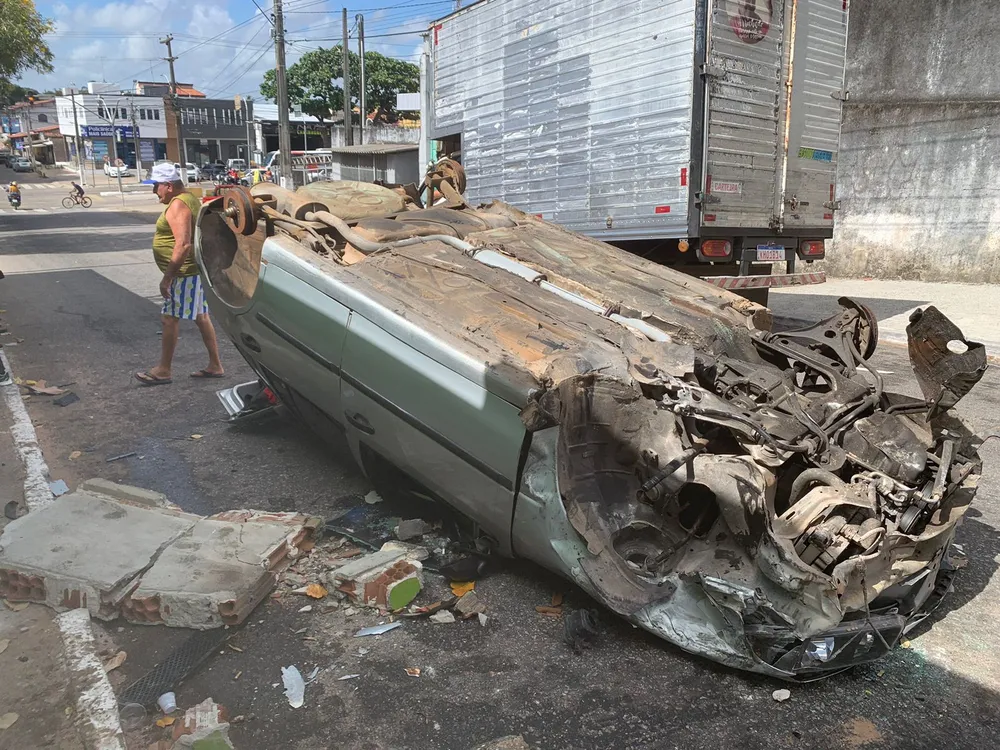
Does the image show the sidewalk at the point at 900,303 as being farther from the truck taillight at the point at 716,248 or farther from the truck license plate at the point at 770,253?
the truck taillight at the point at 716,248

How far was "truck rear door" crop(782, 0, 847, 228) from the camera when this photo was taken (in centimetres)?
760

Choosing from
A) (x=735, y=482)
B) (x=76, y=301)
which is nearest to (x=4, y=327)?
(x=76, y=301)

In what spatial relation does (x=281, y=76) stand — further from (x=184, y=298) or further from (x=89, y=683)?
(x=89, y=683)

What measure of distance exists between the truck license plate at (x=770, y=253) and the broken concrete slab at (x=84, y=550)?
6332 millimetres

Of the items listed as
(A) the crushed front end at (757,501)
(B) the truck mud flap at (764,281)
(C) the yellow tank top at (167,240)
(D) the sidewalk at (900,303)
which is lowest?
(D) the sidewalk at (900,303)

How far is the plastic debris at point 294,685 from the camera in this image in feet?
8.48

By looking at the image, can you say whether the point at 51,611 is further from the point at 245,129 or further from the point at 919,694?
the point at 245,129

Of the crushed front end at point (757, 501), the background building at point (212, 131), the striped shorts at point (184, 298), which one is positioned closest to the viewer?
the crushed front end at point (757, 501)

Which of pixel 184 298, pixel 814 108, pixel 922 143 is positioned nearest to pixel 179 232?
pixel 184 298

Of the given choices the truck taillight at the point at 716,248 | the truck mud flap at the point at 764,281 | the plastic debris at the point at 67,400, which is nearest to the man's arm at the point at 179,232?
the plastic debris at the point at 67,400

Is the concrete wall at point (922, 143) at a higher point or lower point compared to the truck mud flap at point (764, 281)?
higher

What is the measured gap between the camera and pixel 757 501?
2.55 m

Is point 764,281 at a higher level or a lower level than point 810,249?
lower

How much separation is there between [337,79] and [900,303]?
47569 mm
